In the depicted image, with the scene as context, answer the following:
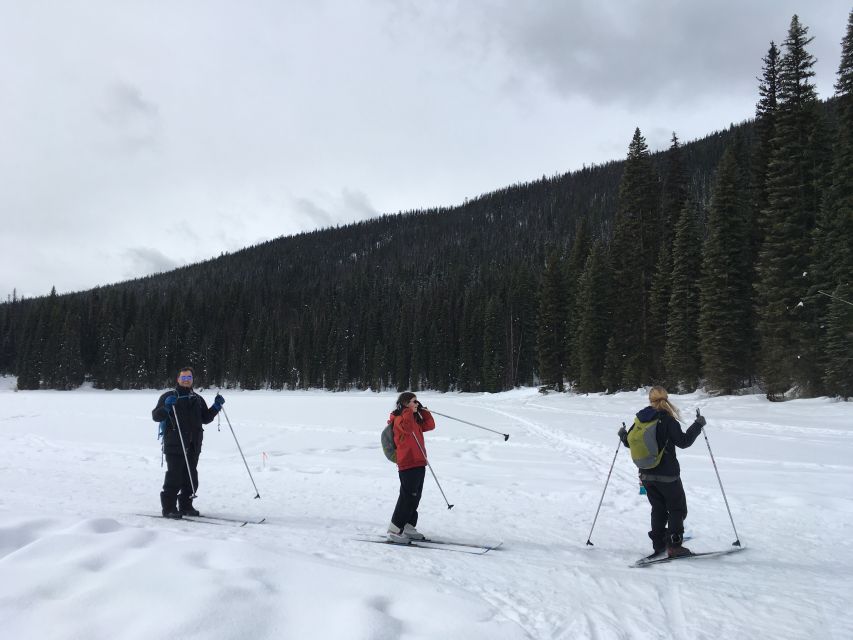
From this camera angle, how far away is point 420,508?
8.23m

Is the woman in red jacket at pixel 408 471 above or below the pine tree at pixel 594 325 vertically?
below

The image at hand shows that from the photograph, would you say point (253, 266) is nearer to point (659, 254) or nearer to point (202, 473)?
point (659, 254)

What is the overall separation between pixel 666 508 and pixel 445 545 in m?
2.69

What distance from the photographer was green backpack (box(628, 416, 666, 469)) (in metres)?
5.73

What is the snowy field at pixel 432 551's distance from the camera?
3.38 metres

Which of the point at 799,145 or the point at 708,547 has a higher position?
the point at 799,145

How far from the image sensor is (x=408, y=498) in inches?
259

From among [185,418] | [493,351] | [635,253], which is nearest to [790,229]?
[635,253]

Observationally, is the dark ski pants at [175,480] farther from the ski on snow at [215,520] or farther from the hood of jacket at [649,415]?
the hood of jacket at [649,415]

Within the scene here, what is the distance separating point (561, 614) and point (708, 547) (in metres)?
3.04

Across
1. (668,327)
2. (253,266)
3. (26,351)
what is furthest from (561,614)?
(253,266)

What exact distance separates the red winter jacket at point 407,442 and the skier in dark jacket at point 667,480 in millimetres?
2755

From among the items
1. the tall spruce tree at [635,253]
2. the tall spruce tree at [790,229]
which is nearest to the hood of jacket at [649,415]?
the tall spruce tree at [790,229]

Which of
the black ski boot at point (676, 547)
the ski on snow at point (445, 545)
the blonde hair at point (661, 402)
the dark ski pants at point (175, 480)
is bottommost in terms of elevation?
the ski on snow at point (445, 545)
